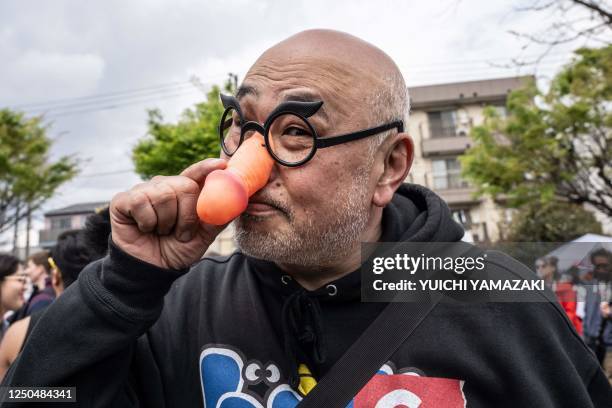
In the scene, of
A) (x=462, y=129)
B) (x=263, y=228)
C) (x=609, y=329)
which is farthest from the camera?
(x=462, y=129)

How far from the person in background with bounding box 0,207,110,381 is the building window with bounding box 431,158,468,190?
29887 millimetres

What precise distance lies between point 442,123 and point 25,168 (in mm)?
23863

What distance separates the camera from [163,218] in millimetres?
1449

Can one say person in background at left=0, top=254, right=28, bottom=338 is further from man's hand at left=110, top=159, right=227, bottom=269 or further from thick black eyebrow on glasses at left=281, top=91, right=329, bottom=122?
thick black eyebrow on glasses at left=281, top=91, right=329, bottom=122

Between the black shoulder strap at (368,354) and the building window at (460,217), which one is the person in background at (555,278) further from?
the black shoulder strap at (368,354)

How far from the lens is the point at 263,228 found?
161 cm

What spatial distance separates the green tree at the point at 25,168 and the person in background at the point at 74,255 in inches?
591

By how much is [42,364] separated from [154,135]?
18527 mm

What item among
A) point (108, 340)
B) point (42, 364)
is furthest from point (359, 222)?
point (42, 364)

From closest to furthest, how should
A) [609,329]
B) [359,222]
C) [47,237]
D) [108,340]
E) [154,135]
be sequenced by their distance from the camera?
[108,340]
[359,222]
[609,329]
[154,135]
[47,237]

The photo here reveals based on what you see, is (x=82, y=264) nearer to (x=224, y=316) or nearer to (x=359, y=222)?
(x=224, y=316)

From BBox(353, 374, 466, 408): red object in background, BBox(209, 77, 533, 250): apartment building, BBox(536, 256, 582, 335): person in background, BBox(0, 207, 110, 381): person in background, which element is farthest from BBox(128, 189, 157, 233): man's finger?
BBox(209, 77, 533, 250): apartment building

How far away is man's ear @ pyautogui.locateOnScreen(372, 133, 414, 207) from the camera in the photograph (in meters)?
1.89

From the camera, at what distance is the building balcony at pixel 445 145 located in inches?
1220
